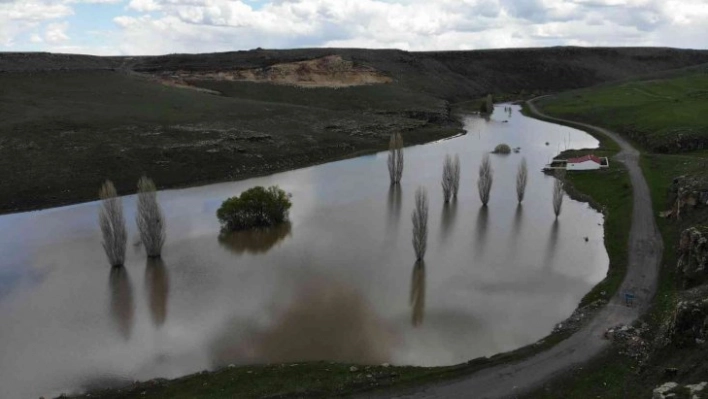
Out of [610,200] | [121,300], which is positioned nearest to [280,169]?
[610,200]

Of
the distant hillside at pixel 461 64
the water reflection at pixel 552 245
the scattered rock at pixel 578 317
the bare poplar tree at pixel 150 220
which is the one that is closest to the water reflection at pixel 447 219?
the water reflection at pixel 552 245

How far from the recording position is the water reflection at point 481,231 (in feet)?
127

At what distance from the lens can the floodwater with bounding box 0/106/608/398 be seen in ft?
85.3

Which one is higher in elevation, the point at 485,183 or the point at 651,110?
the point at 651,110

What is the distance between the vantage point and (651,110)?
84.1 meters

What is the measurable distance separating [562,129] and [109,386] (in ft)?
272

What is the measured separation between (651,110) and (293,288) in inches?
2805

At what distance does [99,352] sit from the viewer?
26.4 m

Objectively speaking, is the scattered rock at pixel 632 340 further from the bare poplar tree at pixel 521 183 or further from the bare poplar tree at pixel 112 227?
the bare poplar tree at pixel 112 227

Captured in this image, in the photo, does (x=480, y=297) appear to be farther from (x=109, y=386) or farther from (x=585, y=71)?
(x=585, y=71)

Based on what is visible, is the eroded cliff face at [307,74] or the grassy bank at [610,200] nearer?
the grassy bank at [610,200]

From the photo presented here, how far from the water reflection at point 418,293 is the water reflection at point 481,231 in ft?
15.2

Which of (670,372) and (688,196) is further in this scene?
(688,196)

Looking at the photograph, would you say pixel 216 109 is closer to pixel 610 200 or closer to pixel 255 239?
pixel 255 239
